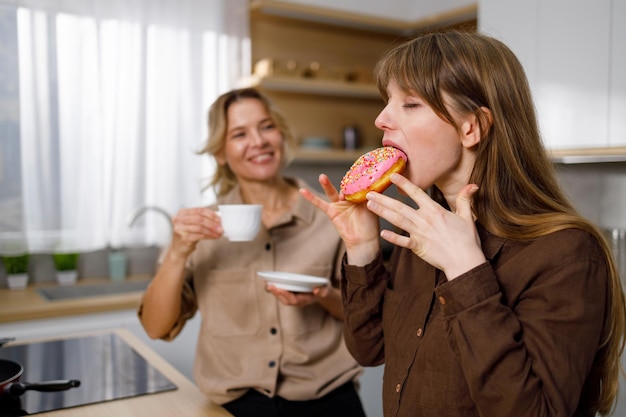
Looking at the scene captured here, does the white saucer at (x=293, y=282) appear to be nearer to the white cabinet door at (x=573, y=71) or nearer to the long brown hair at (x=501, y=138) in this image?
the long brown hair at (x=501, y=138)

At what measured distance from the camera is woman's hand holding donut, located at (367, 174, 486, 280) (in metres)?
0.95

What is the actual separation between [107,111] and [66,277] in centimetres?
83

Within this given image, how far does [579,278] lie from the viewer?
93cm

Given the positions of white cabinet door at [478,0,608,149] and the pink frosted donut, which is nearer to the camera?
the pink frosted donut

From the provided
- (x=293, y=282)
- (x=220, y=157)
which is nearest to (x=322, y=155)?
(x=220, y=157)

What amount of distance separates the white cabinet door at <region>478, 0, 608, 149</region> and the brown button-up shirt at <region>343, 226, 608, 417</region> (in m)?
1.82

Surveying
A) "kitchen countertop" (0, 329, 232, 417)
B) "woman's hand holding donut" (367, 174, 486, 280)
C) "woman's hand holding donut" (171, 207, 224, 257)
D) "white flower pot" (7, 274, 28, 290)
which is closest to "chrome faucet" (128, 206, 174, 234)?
"white flower pot" (7, 274, 28, 290)

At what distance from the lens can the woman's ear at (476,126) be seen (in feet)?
3.41

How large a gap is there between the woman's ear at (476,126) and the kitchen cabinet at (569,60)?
5.80 ft

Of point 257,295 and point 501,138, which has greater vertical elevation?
point 501,138

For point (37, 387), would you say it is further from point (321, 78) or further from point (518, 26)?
point (518, 26)

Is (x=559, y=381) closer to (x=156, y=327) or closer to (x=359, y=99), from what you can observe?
(x=156, y=327)

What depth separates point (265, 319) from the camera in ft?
5.82

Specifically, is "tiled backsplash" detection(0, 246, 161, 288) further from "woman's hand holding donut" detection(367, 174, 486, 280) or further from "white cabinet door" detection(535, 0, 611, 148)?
"woman's hand holding donut" detection(367, 174, 486, 280)
